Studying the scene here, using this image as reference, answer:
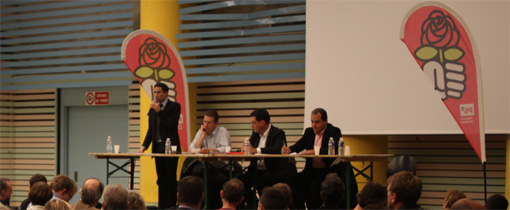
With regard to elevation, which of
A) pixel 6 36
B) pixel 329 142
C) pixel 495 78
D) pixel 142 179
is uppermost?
pixel 6 36

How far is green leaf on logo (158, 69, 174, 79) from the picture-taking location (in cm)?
1005

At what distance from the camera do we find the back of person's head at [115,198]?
451cm

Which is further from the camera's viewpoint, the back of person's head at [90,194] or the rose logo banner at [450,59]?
the rose logo banner at [450,59]

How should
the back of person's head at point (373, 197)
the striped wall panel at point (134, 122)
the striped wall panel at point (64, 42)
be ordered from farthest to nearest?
the striped wall panel at point (134, 122) → the striped wall panel at point (64, 42) → the back of person's head at point (373, 197)

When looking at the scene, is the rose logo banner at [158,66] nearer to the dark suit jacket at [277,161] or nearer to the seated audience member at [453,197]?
the dark suit jacket at [277,161]

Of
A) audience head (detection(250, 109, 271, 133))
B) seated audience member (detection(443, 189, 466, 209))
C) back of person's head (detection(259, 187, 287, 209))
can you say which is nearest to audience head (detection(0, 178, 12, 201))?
audience head (detection(250, 109, 271, 133))

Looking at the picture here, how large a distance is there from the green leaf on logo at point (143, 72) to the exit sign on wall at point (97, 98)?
2.81 metres

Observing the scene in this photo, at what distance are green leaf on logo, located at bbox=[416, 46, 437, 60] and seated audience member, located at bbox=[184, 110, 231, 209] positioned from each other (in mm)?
2478

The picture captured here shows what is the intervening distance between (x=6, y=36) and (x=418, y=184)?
10399 millimetres

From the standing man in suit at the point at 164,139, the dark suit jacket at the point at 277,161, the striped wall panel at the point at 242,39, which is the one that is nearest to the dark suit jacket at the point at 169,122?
the standing man in suit at the point at 164,139

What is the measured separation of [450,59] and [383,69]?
59.2 inches

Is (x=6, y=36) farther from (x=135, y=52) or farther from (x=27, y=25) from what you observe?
(x=135, y=52)

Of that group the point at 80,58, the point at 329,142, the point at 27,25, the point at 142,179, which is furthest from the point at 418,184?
the point at 27,25

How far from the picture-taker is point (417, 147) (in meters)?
10.1
